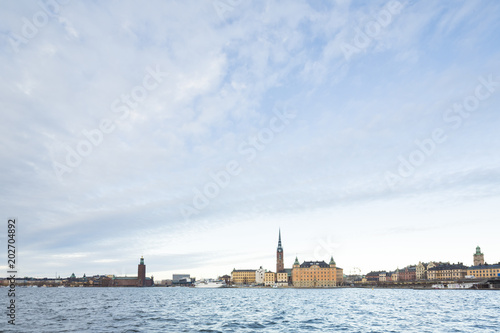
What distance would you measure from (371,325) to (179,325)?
66.8 ft

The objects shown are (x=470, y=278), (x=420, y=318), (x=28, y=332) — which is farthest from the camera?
(x=470, y=278)

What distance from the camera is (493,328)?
3878 cm

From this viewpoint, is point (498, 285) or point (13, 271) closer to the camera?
point (13, 271)

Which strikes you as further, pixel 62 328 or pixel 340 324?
pixel 340 324

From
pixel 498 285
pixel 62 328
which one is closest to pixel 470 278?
pixel 498 285

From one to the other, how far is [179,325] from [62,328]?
1140 cm

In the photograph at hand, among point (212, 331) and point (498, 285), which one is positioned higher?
point (212, 331)

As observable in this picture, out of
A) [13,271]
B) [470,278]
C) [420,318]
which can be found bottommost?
[470,278]

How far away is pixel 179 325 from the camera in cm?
4191

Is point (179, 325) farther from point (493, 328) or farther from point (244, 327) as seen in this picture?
point (493, 328)

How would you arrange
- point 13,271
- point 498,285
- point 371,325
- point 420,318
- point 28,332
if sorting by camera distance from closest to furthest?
point 13,271, point 28,332, point 371,325, point 420,318, point 498,285

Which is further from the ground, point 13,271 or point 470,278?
point 13,271

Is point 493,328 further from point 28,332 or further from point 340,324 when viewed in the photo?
point 28,332

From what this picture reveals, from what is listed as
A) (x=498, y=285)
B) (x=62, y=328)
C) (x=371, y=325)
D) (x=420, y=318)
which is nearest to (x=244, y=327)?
(x=371, y=325)
